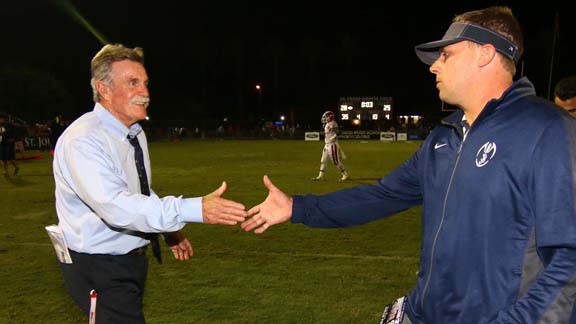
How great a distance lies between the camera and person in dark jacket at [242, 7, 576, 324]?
5.67 ft

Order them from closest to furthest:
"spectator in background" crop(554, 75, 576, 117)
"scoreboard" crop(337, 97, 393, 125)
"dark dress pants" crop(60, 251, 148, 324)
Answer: "dark dress pants" crop(60, 251, 148, 324), "spectator in background" crop(554, 75, 576, 117), "scoreboard" crop(337, 97, 393, 125)

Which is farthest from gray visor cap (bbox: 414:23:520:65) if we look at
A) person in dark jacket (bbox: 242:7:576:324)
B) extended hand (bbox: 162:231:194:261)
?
extended hand (bbox: 162:231:194:261)

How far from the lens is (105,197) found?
2678 millimetres

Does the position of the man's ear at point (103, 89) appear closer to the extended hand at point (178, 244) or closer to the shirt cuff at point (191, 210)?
the shirt cuff at point (191, 210)

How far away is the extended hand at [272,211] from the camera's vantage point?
3.05 m

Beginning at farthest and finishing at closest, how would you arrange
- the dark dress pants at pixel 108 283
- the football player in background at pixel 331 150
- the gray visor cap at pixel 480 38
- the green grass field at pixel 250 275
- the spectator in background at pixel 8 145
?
the spectator in background at pixel 8 145 < the football player in background at pixel 331 150 < the green grass field at pixel 250 275 < the dark dress pants at pixel 108 283 < the gray visor cap at pixel 480 38

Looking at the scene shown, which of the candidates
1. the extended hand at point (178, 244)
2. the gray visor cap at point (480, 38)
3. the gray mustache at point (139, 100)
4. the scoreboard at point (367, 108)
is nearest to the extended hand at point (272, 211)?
the extended hand at point (178, 244)

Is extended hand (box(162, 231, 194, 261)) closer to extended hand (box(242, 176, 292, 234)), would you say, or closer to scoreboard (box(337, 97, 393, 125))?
extended hand (box(242, 176, 292, 234))

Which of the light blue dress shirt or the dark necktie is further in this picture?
the dark necktie

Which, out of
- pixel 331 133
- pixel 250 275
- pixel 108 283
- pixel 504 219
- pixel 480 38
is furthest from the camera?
pixel 331 133

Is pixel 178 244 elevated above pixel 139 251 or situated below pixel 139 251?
below

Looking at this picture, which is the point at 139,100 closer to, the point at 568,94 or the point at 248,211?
the point at 248,211

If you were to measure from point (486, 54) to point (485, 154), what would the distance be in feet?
1.66

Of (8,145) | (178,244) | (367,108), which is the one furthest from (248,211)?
(367,108)
